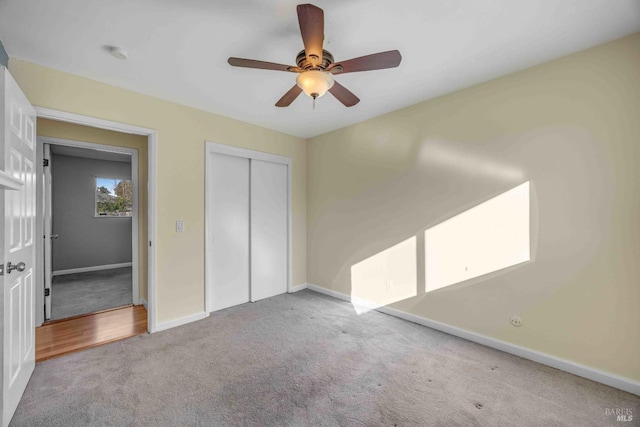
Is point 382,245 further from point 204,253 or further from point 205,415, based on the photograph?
point 205,415

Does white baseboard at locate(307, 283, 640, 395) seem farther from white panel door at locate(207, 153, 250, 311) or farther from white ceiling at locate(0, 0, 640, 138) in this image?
white ceiling at locate(0, 0, 640, 138)

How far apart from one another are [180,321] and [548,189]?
3.85 meters

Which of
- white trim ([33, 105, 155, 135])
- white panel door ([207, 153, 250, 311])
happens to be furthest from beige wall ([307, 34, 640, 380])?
white trim ([33, 105, 155, 135])

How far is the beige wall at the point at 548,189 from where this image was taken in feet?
6.29

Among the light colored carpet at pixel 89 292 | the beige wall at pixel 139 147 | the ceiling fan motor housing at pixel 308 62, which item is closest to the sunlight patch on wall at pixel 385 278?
the ceiling fan motor housing at pixel 308 62

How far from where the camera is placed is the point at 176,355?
238cm

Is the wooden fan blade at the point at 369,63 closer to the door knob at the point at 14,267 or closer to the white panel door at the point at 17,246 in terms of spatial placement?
the white panel door at the point at 17,246

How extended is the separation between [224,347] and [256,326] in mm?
488

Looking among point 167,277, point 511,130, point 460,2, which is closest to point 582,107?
point 511,130

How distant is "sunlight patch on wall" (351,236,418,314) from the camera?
3.10 meters

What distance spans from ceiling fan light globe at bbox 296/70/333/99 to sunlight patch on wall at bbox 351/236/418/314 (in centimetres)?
201

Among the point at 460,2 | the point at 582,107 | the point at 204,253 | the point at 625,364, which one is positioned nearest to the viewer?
the point at 460,2

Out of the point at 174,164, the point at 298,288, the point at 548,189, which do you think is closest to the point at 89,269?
the point at 174,164

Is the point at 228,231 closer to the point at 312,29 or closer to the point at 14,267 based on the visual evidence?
the point at 14,267
